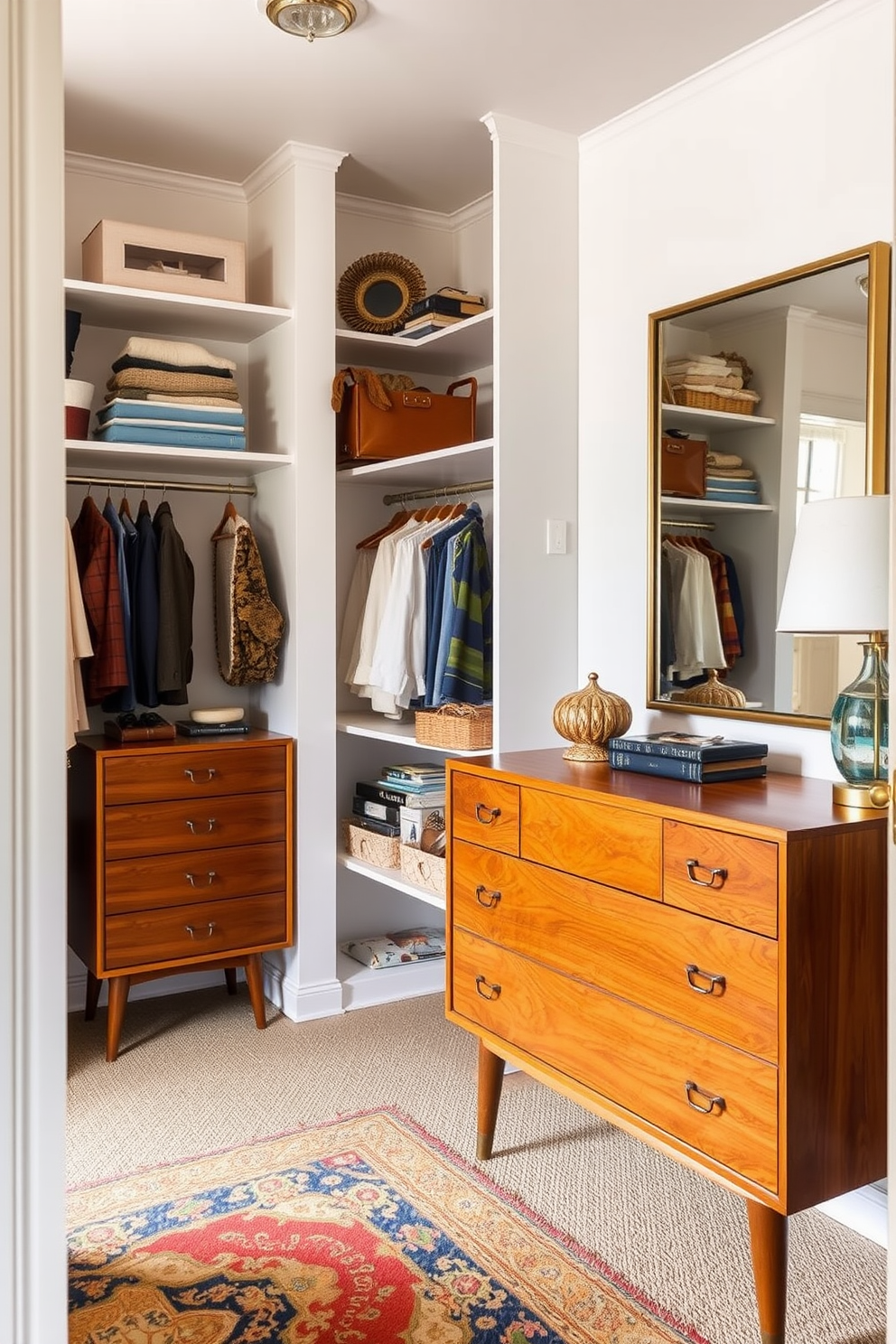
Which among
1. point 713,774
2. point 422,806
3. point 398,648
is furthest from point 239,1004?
point 713,774

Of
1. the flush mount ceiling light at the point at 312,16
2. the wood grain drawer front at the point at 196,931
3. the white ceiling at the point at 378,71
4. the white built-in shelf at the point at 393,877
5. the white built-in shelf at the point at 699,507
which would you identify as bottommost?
the wood grain drawer front at the point at 196,931

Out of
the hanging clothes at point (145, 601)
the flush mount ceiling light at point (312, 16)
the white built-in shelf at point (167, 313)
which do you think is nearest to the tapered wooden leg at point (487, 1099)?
the hanging clothes at point (145, 601)

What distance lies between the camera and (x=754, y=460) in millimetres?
2633

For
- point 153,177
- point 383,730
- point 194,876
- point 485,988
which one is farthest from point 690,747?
point 153,177

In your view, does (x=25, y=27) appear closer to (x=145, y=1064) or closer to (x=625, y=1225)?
(x=625, y=1225)

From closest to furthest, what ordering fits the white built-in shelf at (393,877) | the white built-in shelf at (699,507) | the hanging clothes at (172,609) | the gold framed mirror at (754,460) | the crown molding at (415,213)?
the gold framed mirror at (754,460)
the white built-in shelf at (699,507)
the white built-in shelf at (393,877)
the hanging clothes at (172,609)
the crown molding at (415,213)

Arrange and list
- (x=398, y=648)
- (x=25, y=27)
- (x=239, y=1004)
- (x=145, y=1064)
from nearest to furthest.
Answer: (x=25, y=27)
(x=145, y=1064)
(x=398, y=648)
(x=239, y=1004)

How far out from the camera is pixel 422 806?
358 cm

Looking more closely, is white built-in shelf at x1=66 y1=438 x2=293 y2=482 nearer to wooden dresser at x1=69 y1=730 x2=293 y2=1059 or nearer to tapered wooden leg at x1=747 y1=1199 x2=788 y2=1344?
wooden dresser at x1=69 y1=730 x2=293 y2=1059

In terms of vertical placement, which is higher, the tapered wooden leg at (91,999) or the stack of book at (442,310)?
the stack of book at (442,310)

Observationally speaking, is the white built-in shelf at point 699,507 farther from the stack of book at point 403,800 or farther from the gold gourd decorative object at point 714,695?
the stack of book at point 403,800

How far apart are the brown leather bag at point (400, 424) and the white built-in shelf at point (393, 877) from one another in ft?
4.38

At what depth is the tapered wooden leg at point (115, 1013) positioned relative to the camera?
325cm

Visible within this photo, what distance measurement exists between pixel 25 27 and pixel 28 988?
1.15m
